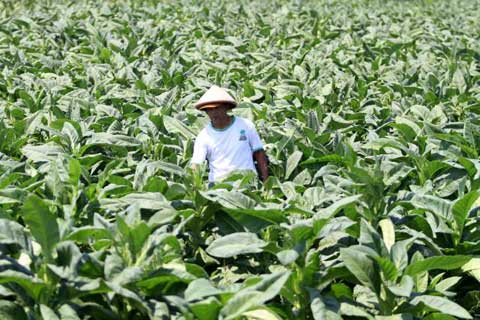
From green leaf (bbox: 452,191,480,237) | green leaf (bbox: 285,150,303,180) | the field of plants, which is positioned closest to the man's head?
the field of plants

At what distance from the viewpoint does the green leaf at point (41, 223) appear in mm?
3398

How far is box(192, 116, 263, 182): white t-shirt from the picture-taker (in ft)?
17.9

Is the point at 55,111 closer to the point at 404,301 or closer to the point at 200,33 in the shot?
the point at 404,301

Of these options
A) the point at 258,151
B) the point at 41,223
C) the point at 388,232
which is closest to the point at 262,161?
the point at 258,151

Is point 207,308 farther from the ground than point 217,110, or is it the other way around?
point 217,110

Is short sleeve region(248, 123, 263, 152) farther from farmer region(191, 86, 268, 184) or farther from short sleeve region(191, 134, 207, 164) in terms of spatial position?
short sleeve region(191, 134, 207, 164)

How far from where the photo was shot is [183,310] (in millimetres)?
3258

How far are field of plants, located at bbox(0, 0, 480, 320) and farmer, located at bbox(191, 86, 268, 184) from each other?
19cm

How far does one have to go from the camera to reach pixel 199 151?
5.39 m

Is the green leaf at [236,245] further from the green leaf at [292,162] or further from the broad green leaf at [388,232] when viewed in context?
the green leaf at [292,162]

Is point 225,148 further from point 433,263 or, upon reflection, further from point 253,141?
point 433,263

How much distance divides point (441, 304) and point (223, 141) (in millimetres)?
2345

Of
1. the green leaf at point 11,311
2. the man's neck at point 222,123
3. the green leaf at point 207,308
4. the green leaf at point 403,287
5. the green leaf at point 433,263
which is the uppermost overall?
the man's neck at point 222,123

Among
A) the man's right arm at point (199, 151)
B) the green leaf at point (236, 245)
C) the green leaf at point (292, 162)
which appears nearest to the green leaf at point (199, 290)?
the green leaf at point (236, 245)
